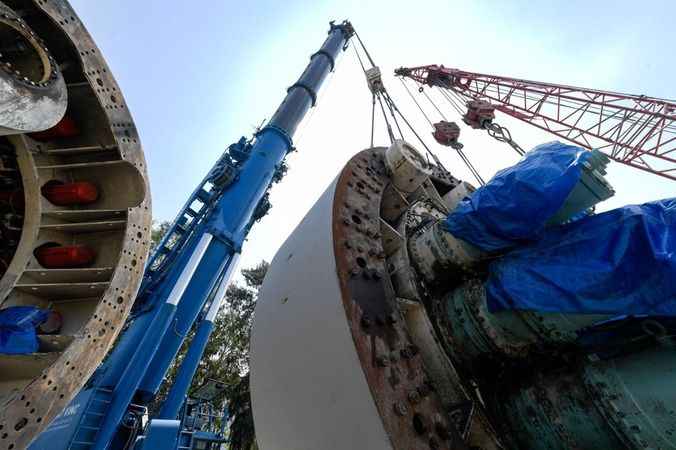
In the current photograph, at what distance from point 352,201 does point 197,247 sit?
575cm

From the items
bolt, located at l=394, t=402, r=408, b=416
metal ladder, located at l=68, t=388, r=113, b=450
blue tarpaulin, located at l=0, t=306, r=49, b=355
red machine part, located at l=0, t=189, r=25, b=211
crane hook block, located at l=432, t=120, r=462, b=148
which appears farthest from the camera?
crane hook block, located at l=432, t=120, r=462, b=148

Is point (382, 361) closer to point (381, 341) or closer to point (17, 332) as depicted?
point (381, 341)

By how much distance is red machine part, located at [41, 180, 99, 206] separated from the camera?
2721 mm

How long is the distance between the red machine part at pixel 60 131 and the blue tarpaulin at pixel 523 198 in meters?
3.12

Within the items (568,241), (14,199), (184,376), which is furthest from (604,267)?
(184,376)

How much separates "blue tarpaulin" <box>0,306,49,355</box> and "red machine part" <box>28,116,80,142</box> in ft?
4.58

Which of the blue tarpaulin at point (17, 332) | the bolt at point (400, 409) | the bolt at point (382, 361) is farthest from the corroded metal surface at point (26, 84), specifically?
the bolt at point (400, 409)

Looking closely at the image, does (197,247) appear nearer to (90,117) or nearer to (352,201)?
(90,117)

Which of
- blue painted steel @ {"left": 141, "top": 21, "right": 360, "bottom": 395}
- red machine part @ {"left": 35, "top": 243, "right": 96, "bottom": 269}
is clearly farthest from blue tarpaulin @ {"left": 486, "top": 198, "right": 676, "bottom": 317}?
blue painted steel @ {"left": 141, "top": 21, "right": 360, "bottom": 395}

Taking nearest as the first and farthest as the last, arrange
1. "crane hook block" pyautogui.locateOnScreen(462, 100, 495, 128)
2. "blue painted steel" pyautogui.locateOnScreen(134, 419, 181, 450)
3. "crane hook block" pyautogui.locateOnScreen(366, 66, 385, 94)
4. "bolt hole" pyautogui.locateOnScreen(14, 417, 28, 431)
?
"bolt hole" pyautogui.locateOnScreen(14, 417, 28, 431)
"blue painted steel" pyautogui.locateOnScreen(134, 419, 181, 450)
"crane hook block" pyautogui.locateOnScreen(366, 66, 385, 94)
"crane hook block" pyautogui.locateOnScreen(462, 100, 495, 128)

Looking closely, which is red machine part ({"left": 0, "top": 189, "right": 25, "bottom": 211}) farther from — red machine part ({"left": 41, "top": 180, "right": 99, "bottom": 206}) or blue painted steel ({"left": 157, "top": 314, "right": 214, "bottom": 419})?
blue painted steel ({"left": 157, "top": 314, "right": 214, "bottom": 419})

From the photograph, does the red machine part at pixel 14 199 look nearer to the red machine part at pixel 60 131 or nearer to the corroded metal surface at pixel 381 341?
the red machine part at pixel 60 131

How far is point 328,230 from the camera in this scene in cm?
212

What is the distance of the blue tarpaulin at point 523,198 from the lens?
179 centimetres
